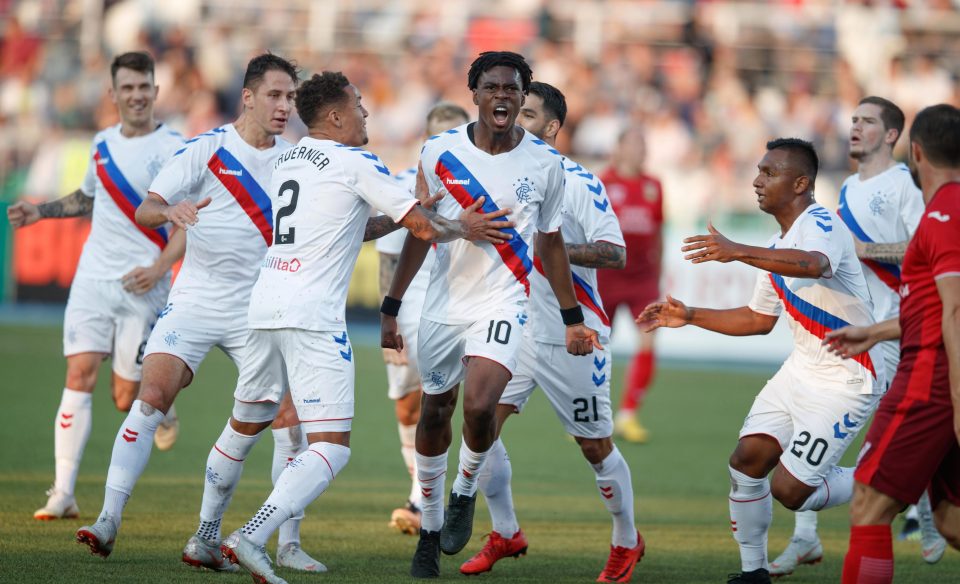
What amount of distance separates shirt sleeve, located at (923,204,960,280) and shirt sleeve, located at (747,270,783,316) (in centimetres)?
197

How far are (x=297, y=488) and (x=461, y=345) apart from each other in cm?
130

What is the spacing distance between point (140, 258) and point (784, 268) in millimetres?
4599

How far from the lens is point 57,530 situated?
8.08m

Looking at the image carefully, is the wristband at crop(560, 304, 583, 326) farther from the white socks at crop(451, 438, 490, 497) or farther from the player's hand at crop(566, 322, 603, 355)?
the white socks at crop(451, 438, 490, 497)

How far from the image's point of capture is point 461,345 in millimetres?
7285

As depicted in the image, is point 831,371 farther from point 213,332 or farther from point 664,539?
point 213,332

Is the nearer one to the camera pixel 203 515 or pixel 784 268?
pixel 784 268

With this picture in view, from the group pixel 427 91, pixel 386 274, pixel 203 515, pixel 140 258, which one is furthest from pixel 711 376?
pixel 203 515

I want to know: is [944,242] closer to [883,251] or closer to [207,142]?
[883,251]

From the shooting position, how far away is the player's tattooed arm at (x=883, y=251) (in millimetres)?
8680

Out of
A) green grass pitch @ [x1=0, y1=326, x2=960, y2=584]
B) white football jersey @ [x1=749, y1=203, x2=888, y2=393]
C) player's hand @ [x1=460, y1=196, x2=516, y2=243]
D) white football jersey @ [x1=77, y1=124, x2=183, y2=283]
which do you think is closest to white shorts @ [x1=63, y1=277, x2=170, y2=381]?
white football jersey @ [x1=77, y1=124, x2=183, y2=283]

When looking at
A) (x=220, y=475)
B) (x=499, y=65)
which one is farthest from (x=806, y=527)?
(x=220, y=475)

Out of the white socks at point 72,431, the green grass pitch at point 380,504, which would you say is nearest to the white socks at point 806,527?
the green grass pitch at point 380,504

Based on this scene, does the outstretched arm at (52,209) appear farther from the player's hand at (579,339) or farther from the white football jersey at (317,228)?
the player's hand at (579,339)
